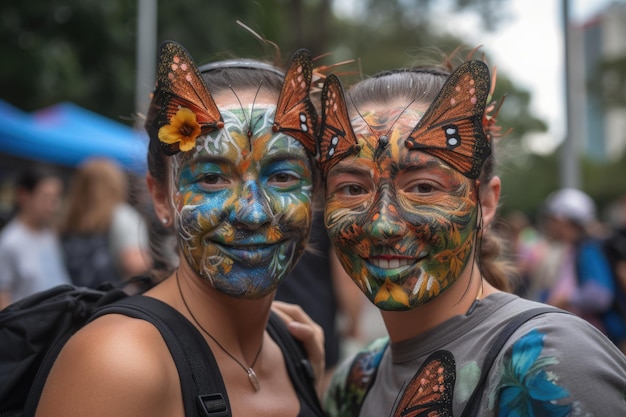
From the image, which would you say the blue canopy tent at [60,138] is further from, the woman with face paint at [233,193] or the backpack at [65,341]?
the backpack at [65,341]

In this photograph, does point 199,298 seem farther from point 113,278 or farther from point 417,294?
point 113,278

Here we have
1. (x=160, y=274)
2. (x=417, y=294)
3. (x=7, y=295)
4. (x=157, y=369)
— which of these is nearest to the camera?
(x=157, y=369)

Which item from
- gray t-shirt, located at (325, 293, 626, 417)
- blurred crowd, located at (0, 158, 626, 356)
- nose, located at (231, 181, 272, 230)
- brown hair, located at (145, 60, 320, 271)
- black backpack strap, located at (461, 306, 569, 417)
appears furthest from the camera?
blurred crowd, located at (0, 158, 626, 356)

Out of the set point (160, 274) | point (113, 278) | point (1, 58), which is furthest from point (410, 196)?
point (1, 58)

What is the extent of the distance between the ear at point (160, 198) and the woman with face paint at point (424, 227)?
503mm

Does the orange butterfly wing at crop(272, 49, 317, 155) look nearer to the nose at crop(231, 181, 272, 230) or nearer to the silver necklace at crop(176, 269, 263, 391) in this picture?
the nose at crop(231, 181, 272, 230)

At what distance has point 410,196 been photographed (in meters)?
2.01

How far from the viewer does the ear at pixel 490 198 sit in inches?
85.4

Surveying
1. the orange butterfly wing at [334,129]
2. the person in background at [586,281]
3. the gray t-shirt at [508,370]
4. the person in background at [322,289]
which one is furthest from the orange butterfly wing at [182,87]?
the person in background at [586,281]

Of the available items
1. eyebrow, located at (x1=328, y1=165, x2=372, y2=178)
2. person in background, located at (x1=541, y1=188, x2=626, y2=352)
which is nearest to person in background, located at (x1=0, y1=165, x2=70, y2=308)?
eyebrow, located at (x1=328, y1=165, x2=372, y2=178)

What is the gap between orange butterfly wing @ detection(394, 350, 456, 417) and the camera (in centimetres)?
188

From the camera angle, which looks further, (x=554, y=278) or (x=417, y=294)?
(x=554, y=278)

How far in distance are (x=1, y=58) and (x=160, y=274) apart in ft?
29.8

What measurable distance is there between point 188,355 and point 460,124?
97 centimetres
